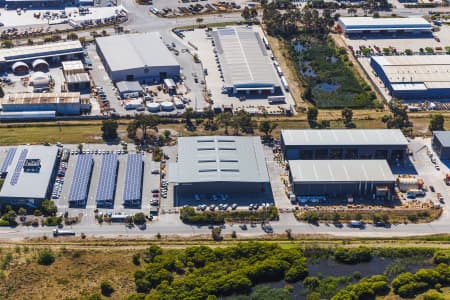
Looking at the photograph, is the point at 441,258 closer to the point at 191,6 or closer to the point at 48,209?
the point at 48,209

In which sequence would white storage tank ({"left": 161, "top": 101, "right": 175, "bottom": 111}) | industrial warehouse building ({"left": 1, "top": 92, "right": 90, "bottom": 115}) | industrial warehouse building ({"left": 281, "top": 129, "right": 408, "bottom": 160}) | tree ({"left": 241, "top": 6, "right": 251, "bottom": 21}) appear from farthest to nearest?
1. tree ({"left": 241, "top": 6, "right": 251, "bottom": 21})
2. white storage tank ({"left": 161, "top": 101, "right": 175, "bottom": 111})
3. industrial warehouse building ({"left": 1, "top": 92, "right": 90, "bottom": 115})
4. industrial warehouse building ({"left": 281, "top": 129, "right": 408, "bottom": 160})

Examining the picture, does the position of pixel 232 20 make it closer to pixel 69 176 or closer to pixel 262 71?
pixel 262 71

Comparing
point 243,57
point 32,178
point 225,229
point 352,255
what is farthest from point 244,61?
point 352,255

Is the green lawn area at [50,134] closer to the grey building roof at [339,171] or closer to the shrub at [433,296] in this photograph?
the grey building roof at [339,171]

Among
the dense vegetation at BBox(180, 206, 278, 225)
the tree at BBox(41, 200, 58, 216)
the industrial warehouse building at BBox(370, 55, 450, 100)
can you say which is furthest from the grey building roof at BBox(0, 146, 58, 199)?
the industrial warehouse building at BBox(370, 55, 450, 100)

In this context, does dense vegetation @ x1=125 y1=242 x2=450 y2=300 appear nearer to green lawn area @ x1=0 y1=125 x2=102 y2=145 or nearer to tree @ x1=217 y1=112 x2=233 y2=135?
tree @ x1=217 y1=112 x2=233 y2=135

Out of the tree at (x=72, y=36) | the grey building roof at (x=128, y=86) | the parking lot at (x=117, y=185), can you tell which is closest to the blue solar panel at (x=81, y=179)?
the parking lot at (x=117, y=185)

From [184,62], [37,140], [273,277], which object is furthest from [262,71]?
[273,277]
